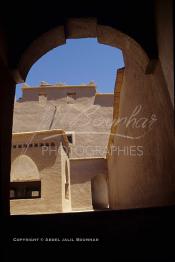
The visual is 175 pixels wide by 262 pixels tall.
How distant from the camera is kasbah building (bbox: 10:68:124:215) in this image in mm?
12773

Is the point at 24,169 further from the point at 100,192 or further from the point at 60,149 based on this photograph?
the point at 100,192

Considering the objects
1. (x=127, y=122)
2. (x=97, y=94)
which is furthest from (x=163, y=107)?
(x=97, y=94)

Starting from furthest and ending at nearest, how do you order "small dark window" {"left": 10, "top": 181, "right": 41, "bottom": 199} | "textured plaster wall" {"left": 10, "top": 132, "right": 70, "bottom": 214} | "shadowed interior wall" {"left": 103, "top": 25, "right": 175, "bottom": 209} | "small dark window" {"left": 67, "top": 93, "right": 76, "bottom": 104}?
"small dark window" {"left": 67, "top": 93, "right": 76, "bottom": 104} → "small dark window" {"left": 10, "top": 181, "right": 41, "bottom": 199} → "textured plaster wall" {"left": 10, "top": 132, "right": 70, "bottom": 214} → "shadowed interior wall" {"left": 103, "top": 25, "right": 175, "bottom": 209}

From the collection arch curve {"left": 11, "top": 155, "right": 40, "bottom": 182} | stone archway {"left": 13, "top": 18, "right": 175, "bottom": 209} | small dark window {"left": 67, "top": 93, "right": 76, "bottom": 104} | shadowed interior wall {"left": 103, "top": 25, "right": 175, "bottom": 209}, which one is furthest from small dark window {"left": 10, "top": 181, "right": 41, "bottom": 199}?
small dark window {"left": 67, "top": 93, "right": 76, "bottom": 104}

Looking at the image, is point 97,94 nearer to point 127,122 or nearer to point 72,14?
point 127,122

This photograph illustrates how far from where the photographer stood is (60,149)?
13.3 m

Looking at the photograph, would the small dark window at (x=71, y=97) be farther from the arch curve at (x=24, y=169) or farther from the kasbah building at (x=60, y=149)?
the arch curve at (x=24, y=169)

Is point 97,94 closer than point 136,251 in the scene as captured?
No

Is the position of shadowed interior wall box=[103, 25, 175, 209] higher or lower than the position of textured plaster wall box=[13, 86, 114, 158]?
lower

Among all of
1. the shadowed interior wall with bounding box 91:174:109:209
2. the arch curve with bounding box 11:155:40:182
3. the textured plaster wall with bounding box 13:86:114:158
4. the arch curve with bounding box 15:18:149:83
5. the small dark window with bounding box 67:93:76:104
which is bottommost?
the shadowed interior wall with bounding box 91:174:109:209

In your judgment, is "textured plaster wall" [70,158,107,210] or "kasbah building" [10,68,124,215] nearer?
"kasbah building" [10,68,124,215]

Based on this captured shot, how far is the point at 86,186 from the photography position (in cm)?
1752

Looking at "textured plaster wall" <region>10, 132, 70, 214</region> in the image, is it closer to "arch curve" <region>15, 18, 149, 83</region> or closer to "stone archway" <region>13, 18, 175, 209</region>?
"stone archway" <region>13, 18, 175, 209</region>

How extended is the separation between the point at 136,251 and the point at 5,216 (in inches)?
53.8
